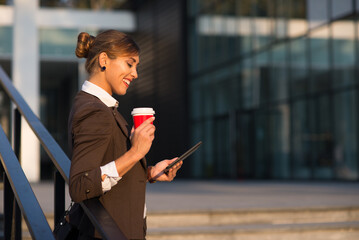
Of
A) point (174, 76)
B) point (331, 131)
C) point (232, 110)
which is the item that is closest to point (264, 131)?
point (232, 110)

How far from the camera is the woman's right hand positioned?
2.13 m

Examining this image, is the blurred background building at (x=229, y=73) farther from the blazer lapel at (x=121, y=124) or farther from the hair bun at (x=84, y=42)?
the blazer lapel at (x=121, y=124)

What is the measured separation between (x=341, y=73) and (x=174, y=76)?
7.98 m

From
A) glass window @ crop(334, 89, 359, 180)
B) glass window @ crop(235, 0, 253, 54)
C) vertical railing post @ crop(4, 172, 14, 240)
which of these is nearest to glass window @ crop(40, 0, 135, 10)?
glass window @ crop(235, 0, 253, 54)

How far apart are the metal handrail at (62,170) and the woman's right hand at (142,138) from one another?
26cm

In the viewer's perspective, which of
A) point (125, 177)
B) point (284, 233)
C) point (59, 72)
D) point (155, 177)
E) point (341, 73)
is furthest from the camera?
point (59, 72)

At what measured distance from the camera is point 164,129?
22.3m

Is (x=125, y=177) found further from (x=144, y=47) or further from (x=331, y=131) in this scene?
(x=144, y=47)

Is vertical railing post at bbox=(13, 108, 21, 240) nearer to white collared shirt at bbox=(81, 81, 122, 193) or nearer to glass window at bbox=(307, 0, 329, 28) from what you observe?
white collared shirt at bbox=(81, 81, 122, 193)

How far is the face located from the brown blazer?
0.09m

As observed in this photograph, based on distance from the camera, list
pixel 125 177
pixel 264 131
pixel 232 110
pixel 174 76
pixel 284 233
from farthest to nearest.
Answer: pixel 174 76, pixel 232 110, pixel 264 131, pixel 284 233, pixel 125 177

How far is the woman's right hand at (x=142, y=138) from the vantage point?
213 centimetres

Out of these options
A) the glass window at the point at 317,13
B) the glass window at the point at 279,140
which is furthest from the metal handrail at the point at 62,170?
the glass window at the point at 279,140

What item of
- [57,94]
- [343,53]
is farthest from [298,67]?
[57,94]
